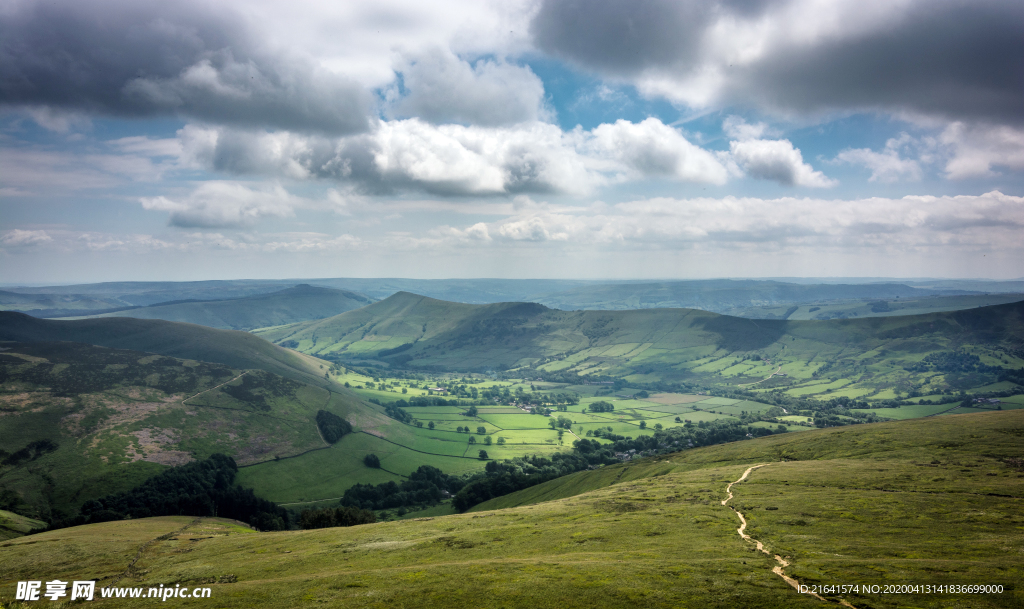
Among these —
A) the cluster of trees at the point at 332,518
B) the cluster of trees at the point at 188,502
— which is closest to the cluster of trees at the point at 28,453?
the cluster of trees at the point at 188,502

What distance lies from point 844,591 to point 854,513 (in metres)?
34.2

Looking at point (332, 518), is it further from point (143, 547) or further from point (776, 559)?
point (776, 559)

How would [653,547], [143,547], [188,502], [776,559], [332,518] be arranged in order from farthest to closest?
[188,502], [332,518], [143,547], [653,547], [776,559]

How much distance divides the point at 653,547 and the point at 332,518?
286 ft

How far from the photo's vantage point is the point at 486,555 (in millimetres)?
65250

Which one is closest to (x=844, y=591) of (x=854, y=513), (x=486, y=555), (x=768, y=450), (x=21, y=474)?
(x=854, y=513)

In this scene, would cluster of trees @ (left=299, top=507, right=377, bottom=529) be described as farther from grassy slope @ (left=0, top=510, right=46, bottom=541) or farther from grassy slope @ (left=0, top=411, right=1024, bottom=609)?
grassy slope @ (left=0, top=510, right=46, bottom=541)

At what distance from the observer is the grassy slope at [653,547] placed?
152 feet

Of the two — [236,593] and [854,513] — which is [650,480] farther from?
[236,593]

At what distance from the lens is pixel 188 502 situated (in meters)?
147

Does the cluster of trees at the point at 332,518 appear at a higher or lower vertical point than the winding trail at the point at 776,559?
lower

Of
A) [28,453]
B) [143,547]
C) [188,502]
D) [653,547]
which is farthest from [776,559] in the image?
[28,453]

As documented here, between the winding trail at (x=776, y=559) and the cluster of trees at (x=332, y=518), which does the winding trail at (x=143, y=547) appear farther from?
the winding trail at (x=776, y=559)

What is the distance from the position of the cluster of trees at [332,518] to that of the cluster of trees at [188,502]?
62.0 ft
